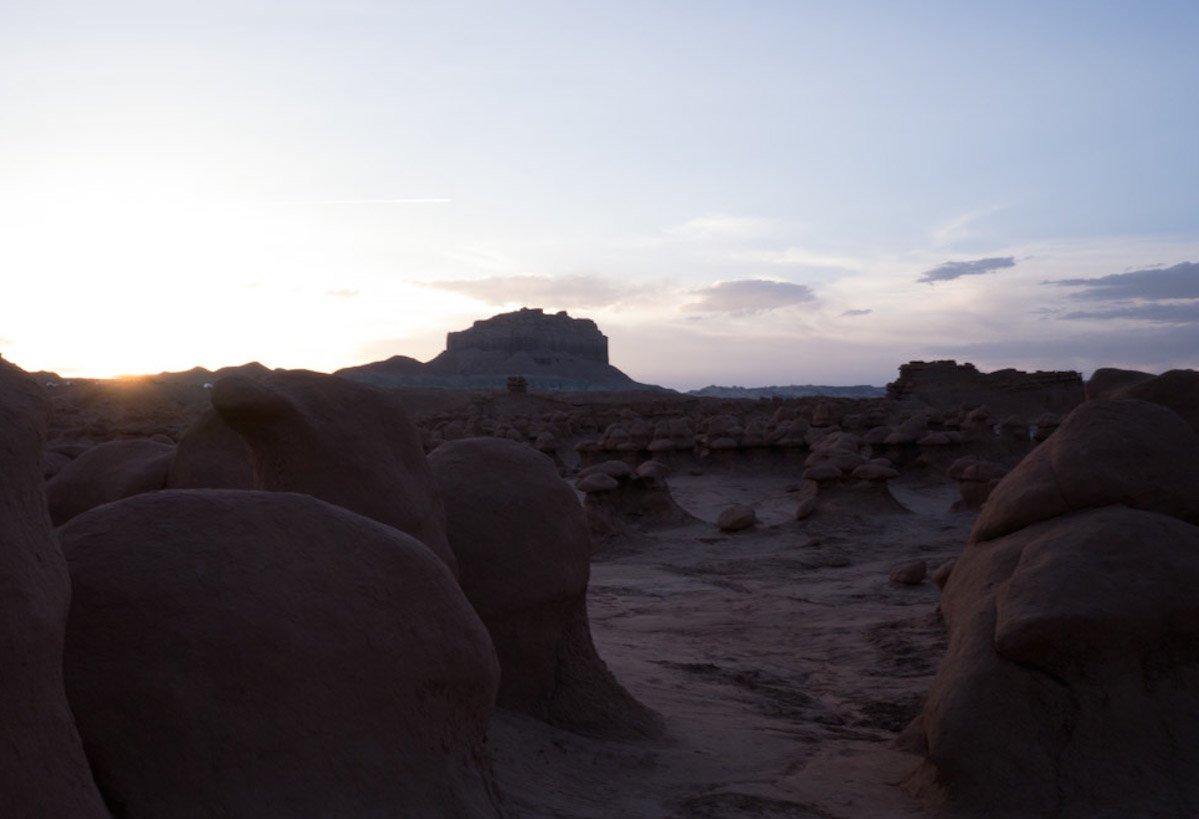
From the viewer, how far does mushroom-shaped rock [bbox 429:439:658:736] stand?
18.0 feet

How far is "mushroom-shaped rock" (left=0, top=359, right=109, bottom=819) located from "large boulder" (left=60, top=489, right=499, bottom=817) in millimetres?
300

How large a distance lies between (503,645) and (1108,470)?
307cm

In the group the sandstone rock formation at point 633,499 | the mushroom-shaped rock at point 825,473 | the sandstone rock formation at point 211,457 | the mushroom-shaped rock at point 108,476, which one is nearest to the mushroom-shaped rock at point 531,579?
the sandstone rock formation at point 211,457

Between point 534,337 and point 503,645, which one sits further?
point 534,337

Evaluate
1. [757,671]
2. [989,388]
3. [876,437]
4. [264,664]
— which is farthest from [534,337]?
[264,664]

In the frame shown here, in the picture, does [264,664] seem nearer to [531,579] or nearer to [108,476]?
[531,579]

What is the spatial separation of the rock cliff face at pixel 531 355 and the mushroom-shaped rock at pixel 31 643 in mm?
65363

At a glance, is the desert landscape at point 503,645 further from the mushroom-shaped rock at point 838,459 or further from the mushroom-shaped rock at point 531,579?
the mushroom-shaped rock at point 838,459

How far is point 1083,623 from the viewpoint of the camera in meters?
4.88

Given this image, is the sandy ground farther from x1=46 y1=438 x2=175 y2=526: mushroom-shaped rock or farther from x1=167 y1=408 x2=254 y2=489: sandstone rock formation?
x1=46 y1=438 x2=175 y2=526: mushroom-shaped rock

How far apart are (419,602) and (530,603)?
2.07m

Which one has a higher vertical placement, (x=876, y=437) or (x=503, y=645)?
(x=876, y=437)

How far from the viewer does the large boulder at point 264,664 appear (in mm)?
2855

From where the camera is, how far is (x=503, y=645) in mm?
5457
